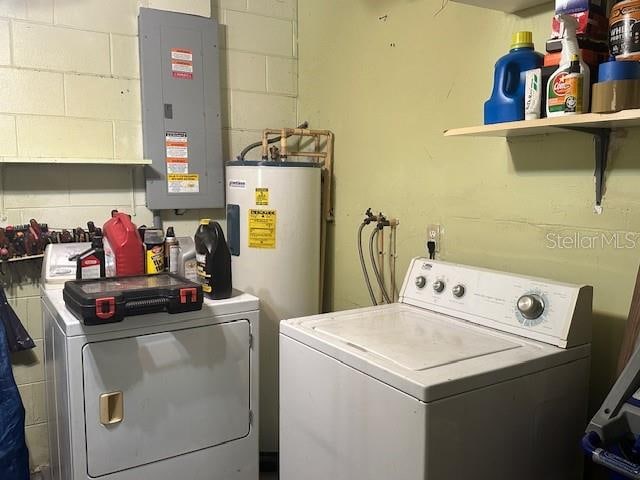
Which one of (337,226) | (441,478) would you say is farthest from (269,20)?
(441,478)

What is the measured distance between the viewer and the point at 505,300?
1.53 meters

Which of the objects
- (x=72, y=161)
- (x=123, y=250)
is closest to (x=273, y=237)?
(x=123, y=250)

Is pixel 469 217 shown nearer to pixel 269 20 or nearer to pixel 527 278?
pixel 527 278

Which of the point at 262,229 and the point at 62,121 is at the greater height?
the point at 62,121

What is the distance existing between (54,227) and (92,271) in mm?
470

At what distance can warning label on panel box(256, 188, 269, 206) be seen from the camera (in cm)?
237

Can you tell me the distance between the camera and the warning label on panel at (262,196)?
2365 millimetres

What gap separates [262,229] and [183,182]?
0.48 m

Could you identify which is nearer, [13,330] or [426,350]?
[426,350]

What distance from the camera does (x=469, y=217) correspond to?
1.92 metres

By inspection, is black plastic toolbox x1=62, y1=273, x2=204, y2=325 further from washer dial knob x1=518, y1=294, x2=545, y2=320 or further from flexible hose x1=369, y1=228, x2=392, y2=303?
washer dial knob x1=518, y1=294, x2=545, y2=320

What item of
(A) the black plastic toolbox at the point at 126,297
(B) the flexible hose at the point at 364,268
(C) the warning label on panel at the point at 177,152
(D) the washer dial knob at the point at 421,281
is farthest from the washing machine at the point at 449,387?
(C) the warning label on panel at the point at 177,152

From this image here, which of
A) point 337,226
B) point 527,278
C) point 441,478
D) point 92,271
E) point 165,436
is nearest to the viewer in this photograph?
point 441,478

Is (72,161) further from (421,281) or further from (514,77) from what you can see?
(514,77)
